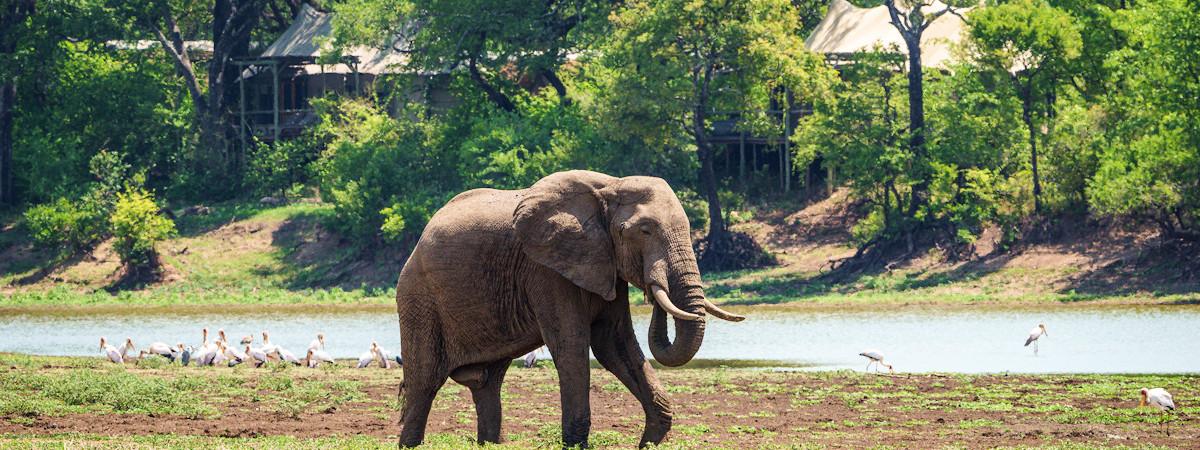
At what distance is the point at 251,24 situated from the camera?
62812 millimetres

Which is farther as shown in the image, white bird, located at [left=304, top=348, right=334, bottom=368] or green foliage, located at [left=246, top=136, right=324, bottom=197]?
green foliage, located at [left=246, top=136, right=324, bottom=197]

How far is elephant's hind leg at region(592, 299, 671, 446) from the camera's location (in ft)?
54.3

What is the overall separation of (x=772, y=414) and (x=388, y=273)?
102ft

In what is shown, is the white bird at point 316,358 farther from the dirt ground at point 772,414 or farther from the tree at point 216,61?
the tree at point 216,61

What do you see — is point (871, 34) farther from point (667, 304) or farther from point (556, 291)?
point (667, 304)

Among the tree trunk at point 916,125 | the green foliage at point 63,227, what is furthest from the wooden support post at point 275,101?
the tree trunk at point 916,125

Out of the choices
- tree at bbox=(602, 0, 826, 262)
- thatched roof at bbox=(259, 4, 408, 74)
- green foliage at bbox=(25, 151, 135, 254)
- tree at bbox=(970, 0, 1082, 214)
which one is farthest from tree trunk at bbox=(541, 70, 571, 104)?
tree at bbox=(970, 0, 1082, 214)

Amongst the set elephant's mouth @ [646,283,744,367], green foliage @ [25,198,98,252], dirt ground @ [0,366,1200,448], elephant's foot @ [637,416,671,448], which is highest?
green foliage @ [25,198,98,252]

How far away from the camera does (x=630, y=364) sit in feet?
54.8

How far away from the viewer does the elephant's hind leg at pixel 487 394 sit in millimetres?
17688

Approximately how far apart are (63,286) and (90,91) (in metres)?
10.7

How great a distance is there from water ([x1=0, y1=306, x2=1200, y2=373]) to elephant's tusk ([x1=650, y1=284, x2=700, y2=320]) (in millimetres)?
14410

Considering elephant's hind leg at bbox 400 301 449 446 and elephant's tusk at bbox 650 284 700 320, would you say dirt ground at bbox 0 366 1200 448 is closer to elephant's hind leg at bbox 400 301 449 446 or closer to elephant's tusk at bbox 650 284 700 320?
elephant's hind leg at bbox 400 301 449 446

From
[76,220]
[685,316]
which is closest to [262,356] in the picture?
[685,316]
